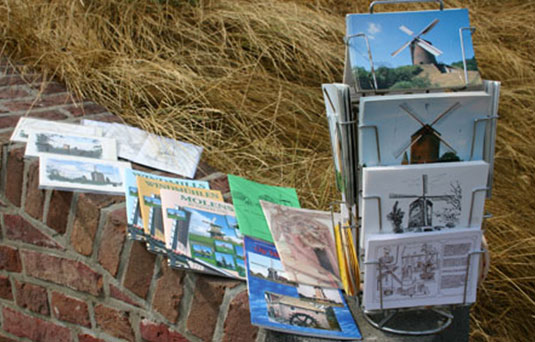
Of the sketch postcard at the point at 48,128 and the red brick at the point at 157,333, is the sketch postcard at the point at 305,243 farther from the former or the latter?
the sketch postcard at the point at 48,128

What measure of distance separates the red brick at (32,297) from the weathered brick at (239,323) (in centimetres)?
73

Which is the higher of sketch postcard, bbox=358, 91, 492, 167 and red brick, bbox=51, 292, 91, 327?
sketch postcard, bbox=358, 91, 492, 167

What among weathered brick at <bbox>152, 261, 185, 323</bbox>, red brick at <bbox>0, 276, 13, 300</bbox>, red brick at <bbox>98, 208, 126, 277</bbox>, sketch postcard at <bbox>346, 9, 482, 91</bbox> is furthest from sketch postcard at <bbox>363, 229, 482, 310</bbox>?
red brick at <bbox>0, 276, 13, 300</bbox>

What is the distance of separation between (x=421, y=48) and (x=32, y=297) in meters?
1.38

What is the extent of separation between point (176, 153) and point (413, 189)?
1048 mm

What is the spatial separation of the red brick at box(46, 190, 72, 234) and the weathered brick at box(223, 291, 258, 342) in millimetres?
613

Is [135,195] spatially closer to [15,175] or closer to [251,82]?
[15,175]

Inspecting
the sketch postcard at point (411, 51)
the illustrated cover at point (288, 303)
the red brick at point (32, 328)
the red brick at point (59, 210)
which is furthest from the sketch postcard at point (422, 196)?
the red brick at point (32, 328)

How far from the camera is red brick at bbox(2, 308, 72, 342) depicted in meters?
1.76

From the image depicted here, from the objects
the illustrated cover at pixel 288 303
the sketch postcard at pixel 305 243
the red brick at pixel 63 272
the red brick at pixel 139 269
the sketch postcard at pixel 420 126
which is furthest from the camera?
the red brick at pixel 63 272

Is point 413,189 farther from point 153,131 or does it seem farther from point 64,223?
point 153,131

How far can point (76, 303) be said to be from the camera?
1.67m

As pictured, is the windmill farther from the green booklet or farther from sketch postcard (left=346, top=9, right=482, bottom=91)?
the green booklet

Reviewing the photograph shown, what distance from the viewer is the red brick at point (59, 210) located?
5.39ft
